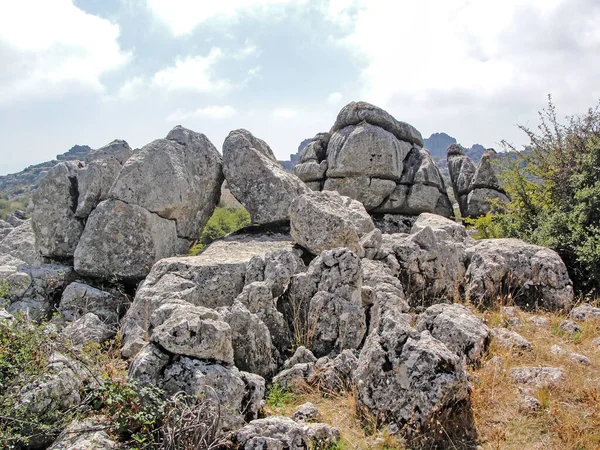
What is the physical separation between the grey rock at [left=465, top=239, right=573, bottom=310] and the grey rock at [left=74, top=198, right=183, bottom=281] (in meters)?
7.29

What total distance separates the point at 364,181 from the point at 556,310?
40.2 ft

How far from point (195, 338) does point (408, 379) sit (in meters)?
2.29

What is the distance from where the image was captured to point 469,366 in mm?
5578

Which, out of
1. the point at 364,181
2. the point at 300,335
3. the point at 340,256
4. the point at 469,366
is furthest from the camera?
the point at 364,181

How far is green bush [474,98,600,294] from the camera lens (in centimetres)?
962

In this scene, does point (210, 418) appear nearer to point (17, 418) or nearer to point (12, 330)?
point (17, 418)

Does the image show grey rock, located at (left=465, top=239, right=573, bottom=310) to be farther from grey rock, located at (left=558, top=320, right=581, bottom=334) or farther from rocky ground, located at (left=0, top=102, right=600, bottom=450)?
grey rock, located at (left=558, top=320, right=581, bottom=334)

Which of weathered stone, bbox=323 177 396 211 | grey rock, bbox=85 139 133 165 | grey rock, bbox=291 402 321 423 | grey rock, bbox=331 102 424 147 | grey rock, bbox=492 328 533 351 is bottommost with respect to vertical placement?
grey rock, bbox=291 402 321 423

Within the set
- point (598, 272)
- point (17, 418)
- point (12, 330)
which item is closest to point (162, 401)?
point (17, 418)

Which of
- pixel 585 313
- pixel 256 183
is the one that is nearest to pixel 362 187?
pixel 256 183

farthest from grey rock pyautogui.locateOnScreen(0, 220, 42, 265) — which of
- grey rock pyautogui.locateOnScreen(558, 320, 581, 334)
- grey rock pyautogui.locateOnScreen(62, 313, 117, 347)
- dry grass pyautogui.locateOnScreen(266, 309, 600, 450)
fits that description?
grey rock pyautogui.locateOnScreen(558, 320, 581, 334)

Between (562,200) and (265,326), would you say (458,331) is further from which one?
(562,200)

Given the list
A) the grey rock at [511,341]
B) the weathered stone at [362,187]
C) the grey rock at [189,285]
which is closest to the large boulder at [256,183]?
the grey rock at [189,285]

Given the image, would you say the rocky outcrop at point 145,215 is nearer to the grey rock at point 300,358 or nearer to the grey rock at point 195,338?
the grey rock at point 300,358
